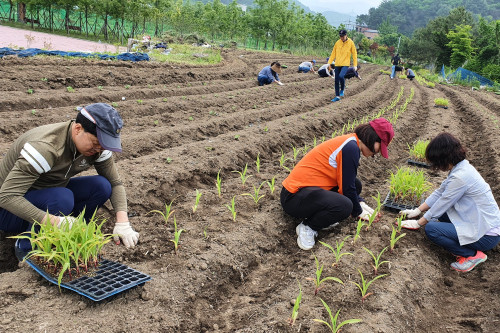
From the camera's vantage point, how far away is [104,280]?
248 centimetres

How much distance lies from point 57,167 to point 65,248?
0.65 meters

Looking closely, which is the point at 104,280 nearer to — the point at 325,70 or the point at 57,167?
the point at 57,167

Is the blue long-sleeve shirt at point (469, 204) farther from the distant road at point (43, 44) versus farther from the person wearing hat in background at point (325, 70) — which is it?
the distant road at point (43, 44)

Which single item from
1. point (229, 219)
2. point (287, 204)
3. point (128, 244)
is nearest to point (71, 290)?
point (128, 244)

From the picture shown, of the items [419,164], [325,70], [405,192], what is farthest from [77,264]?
[325,70]

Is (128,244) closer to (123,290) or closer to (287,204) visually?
(123,290)

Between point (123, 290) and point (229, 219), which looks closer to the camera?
point (123, 290)

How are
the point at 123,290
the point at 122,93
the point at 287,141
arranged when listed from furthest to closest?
the point at 122,93 → the point at 287,141 → the point at 123,290

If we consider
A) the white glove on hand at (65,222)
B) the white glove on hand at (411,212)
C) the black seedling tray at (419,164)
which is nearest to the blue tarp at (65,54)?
the white glove on hand at (65,222)

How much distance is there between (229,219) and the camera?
3701mm

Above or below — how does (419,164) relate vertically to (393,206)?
above

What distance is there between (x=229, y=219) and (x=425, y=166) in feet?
12.0

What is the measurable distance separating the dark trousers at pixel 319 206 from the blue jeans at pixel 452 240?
2.68ft

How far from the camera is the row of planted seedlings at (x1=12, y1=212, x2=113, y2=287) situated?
2.36 m
